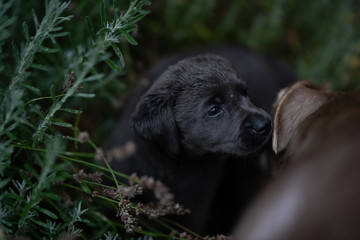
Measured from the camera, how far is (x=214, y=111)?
193 centimetres

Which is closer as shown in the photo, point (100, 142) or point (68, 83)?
point (68, 83)

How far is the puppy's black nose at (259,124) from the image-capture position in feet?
5.93

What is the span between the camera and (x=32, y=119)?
1.74 meters

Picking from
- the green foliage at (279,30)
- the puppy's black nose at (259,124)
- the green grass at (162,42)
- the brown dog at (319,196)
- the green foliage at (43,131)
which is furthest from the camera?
the green foliage at (279,30)

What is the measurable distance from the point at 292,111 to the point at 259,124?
0.25 metres

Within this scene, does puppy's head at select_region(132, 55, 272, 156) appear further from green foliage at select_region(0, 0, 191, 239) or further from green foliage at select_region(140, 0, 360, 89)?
Result: green foliage at select_region(140, 0, 360, 89)

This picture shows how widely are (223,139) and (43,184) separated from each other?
100cm

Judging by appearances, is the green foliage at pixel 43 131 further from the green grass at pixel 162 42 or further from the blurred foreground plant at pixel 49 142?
the green grass at pixel 162 42

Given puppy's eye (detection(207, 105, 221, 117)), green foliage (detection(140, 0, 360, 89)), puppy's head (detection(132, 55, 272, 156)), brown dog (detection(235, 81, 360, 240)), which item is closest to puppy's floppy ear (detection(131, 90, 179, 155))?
puppy's head (detection(132, 55, 272, 156))

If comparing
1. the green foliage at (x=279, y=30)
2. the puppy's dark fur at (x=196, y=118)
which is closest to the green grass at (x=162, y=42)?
the green foliage at (x=279, y=30)

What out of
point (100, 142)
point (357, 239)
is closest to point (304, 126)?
point (357, 239)

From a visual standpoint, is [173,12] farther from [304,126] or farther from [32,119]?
[304,126]

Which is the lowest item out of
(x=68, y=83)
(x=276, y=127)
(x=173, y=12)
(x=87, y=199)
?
(x=87, y=199)

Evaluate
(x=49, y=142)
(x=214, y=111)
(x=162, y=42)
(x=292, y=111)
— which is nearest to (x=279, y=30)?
(x=162, y=42)
